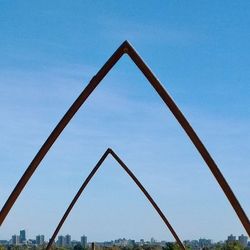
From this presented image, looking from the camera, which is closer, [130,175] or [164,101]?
[164,101]

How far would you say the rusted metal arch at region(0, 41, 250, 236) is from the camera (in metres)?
21.7

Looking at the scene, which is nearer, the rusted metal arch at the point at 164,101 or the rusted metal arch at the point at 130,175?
the rusted metal arch at the point at 164,101

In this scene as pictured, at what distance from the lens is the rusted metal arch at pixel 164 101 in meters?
21.7

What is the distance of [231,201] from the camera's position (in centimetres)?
2189

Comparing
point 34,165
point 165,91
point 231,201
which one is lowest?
point 231,201

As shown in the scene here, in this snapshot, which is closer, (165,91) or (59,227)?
(165,91)

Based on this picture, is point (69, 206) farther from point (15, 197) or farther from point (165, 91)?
point (165, 91)

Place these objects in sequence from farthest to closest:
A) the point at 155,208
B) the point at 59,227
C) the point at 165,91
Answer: the point at 59,227 → the point at 155,208 → the point at 165,91

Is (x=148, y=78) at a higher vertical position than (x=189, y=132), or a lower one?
higher

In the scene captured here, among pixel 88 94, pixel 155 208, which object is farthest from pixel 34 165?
pixel 155 208

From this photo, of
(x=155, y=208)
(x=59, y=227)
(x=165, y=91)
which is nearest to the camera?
(x=165, y=91)

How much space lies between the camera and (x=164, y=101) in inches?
868

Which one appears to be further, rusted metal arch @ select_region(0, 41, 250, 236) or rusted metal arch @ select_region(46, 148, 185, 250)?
rusted metal arch @ select_region(46, 148, 185, 250)

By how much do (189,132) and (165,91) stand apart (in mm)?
1452
